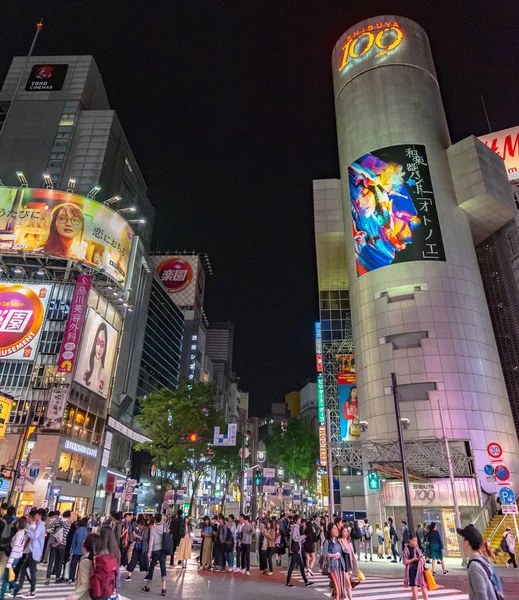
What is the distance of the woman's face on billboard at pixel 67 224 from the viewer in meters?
42.5

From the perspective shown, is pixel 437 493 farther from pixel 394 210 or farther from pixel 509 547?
pixel 394 210

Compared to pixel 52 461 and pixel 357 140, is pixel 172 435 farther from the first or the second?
pixel 357 140

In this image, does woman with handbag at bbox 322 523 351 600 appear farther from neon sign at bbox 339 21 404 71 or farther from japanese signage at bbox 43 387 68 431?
neon sign at bbox 339 21 404 71

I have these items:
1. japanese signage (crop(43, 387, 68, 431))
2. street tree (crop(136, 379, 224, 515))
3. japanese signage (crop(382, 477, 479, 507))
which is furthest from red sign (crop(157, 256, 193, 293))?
japanese signage (crop(382, 477, 479, 507))

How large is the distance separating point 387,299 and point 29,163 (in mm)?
48478

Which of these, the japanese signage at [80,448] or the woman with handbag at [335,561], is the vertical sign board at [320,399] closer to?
the japanese signage at [80,448]

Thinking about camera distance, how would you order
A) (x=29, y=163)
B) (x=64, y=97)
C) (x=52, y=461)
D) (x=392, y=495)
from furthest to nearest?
1. (x=64, y=97)
2. (x=29, y=163)
3. (x=52, y=461)
4. (x=392, y=495)

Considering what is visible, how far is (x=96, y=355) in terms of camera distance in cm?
4381

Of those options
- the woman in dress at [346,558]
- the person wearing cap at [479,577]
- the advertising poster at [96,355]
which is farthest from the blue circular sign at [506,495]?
the advertising poster at [96,355]

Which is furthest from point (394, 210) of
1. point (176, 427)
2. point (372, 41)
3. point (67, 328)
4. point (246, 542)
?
point (67, 328)

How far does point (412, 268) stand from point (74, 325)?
2992 cm

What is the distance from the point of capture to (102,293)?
4619 centimetres

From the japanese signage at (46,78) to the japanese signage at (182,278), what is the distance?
1598 inches

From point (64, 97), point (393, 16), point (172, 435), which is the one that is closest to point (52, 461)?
point (172, 435)
